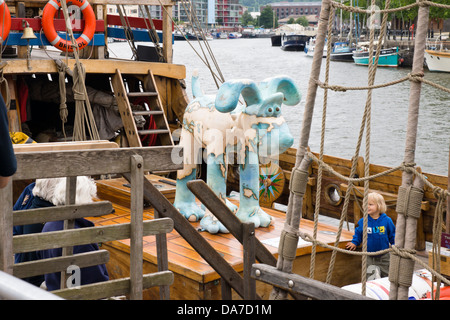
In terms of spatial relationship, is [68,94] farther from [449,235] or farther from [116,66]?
[449,235]

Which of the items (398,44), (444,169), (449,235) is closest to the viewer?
(449,235)

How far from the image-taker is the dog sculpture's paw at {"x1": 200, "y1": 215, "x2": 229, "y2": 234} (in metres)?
5.91

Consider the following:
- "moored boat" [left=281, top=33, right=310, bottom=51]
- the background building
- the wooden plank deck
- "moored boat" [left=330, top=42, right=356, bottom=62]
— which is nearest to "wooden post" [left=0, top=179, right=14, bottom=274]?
the wooden plank deck

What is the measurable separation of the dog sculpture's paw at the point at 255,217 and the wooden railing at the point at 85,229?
242 centimetres

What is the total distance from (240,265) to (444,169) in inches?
525

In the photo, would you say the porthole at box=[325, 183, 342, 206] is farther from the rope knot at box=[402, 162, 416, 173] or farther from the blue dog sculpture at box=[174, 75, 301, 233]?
the rope knot at box=[402, 162, 416, 173]

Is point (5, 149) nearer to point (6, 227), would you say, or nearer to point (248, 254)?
point (6, 227)

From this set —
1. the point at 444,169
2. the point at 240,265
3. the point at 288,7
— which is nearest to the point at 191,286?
the point at 240,265

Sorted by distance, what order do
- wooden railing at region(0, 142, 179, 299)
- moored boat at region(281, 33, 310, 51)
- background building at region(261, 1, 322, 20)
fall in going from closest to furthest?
wooden railing at region(0, 142, 179, 299)
moored boat at region(281, 33, 310, 51)
background building at region(261, 1, 322, 20)

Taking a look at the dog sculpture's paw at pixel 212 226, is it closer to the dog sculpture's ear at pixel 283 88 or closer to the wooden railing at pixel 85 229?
the dog sculpture's ear at pixel 283 88

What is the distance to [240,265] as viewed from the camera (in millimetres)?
5188

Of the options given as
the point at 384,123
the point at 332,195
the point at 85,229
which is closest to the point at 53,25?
the point at 332,195

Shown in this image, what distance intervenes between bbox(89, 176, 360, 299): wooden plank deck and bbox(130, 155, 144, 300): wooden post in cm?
155

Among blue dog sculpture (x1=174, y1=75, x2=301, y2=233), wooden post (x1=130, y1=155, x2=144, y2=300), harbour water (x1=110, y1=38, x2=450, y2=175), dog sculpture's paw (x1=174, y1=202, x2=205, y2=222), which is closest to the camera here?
wooden post (x1=130, y1=155, x2=144, y2=300)
